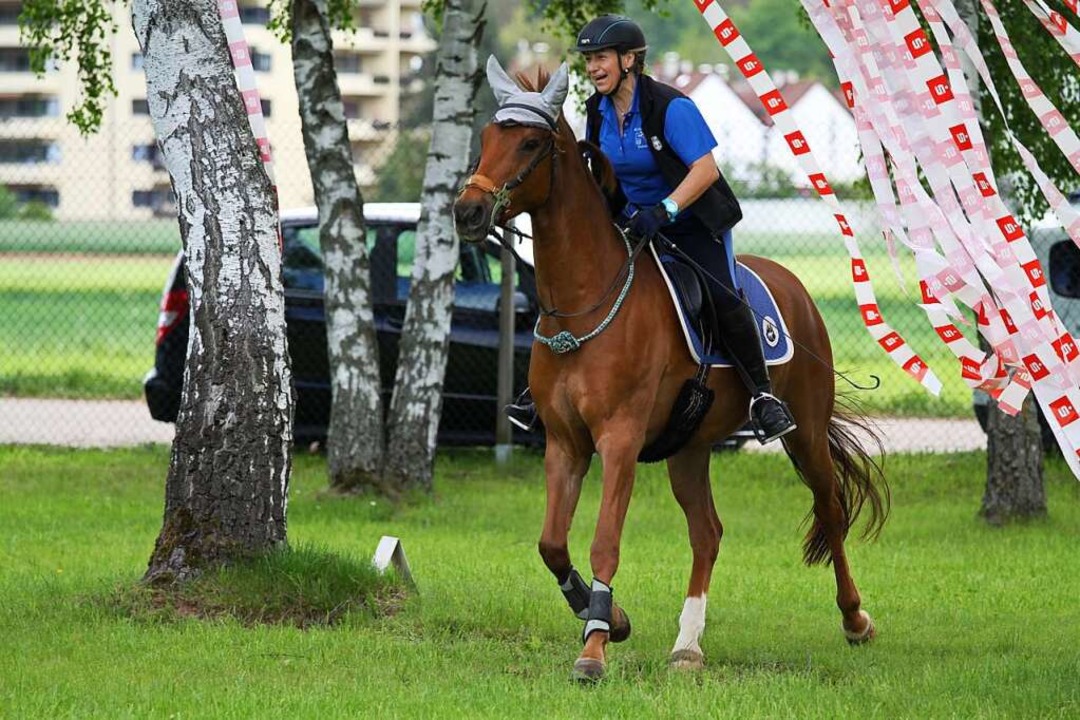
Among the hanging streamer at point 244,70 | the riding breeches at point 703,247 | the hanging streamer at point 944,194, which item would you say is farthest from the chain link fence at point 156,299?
the hanging streamer at point 244,70

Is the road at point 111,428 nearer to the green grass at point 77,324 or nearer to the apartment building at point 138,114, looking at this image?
the green grass at point 77,324

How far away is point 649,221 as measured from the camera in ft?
23.3

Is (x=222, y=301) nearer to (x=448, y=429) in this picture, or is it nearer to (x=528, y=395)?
(x=528, y=395)

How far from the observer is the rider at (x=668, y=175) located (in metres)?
7.17

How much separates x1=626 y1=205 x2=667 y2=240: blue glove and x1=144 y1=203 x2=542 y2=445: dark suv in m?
7.18

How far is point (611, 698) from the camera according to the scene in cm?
643

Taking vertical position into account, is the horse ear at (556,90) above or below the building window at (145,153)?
above

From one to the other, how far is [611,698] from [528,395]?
1807mm

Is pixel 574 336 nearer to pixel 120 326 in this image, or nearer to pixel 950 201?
pixel 950 201

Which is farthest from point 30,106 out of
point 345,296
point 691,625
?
point 691,625

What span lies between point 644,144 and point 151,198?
2900 cm

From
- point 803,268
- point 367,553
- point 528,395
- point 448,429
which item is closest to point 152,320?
point 803,268

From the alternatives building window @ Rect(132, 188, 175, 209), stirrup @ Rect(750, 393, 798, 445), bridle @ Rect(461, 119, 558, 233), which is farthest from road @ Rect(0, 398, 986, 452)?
bridle @ Rect(461, 119, 558, 233)

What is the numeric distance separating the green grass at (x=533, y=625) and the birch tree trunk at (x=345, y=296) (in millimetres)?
451
